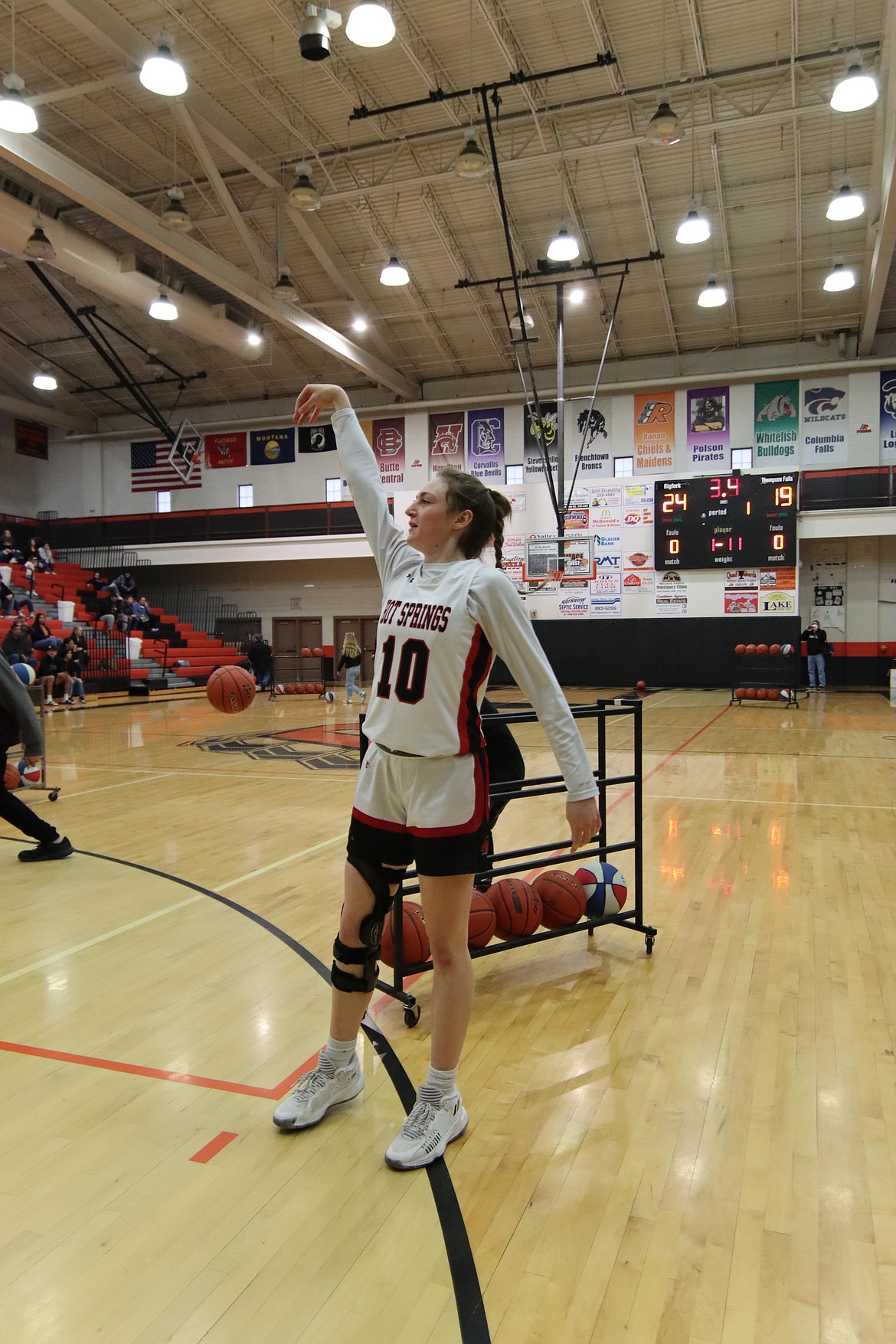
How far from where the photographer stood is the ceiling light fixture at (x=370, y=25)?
805 centimetres

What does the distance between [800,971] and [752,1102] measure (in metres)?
1.20

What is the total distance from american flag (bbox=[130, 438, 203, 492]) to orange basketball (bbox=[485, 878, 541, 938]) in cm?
2533

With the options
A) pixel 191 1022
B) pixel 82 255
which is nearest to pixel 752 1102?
pixel 191 1022

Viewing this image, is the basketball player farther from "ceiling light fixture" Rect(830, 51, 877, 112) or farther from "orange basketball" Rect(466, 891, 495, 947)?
"ceiling light fixture" Rect(830, 51, 877, 112)

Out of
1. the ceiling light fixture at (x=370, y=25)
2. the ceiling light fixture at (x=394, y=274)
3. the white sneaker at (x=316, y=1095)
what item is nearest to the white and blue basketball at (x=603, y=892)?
the white sneaker at (x=316, y=1095)

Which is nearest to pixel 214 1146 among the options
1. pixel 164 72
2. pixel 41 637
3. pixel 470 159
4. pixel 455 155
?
pixel 164 72

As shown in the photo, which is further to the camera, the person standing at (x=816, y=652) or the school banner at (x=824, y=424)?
the school banner at (x=824, y=424)

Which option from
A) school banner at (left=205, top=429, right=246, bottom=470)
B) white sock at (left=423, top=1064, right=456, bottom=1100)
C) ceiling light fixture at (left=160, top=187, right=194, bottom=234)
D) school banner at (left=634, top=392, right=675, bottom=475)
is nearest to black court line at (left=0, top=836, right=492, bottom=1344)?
white sock at (left=423, top=1064, right=456, bottom=1100)

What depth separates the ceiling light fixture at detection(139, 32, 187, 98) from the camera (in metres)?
9.13

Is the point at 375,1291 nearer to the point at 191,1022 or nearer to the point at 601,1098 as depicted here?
the point at 601,1098

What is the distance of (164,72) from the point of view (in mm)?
9227

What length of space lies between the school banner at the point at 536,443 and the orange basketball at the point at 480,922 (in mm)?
20393

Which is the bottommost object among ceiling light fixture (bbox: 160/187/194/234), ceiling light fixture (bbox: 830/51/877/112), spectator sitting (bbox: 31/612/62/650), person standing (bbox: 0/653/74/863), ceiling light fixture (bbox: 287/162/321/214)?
person standing (bbox: 0/653/74/863)

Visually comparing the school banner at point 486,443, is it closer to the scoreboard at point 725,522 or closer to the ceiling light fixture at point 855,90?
the scoreboard at point 725,522
